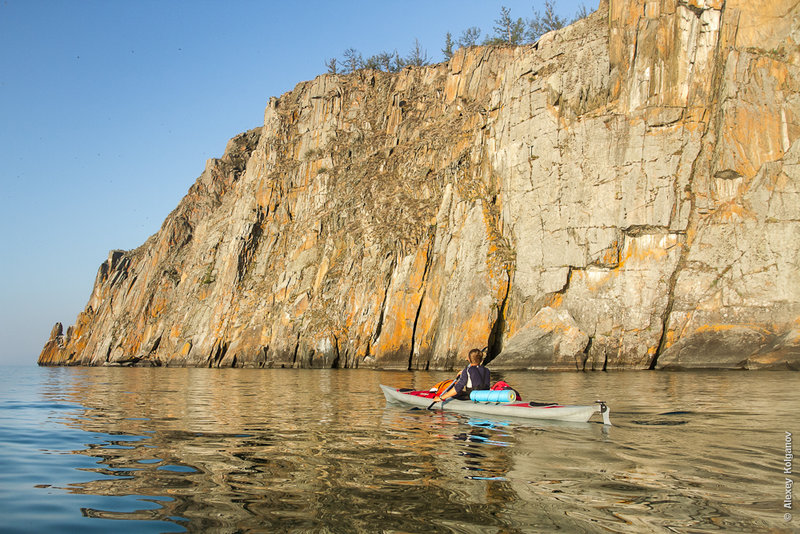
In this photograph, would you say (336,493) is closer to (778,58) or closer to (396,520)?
(396,520)

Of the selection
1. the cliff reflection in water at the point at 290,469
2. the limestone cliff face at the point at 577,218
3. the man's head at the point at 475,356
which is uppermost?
the limestone cliff face at the point at 577,218

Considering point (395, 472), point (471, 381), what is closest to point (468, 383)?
point (471, 381)

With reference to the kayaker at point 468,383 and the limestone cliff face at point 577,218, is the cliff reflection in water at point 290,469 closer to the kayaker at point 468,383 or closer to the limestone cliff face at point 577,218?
the kayaker at point 468,383

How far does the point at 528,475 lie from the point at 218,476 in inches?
149

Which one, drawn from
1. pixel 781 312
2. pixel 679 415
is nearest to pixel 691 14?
pixel 781 312

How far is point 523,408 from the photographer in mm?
13258

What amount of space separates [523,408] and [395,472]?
6.36m

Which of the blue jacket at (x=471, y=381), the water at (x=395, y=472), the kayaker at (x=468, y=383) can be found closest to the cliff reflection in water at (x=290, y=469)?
the water at (x=395, y=472)

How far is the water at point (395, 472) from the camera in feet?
18.0

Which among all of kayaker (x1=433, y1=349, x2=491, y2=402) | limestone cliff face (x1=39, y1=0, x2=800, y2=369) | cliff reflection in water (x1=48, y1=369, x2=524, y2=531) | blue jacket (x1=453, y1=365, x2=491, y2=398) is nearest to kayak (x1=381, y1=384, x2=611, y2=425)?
kayaker (x1=433, y1=349, x2=491, y2=402)

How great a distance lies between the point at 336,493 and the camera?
253 inches

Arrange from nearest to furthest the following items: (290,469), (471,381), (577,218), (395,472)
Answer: (395,472)
(290,469)
(471,381)
(577,218)

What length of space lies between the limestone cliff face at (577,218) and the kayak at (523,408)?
22878 millimetres

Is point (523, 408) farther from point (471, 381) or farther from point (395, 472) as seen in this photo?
point (395, 472)
